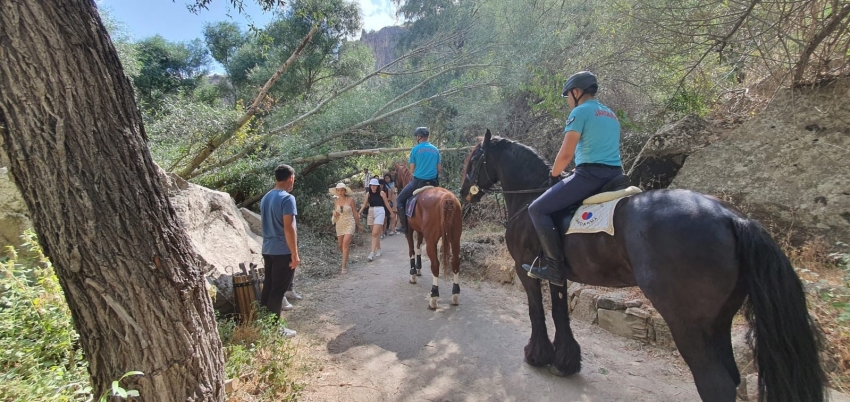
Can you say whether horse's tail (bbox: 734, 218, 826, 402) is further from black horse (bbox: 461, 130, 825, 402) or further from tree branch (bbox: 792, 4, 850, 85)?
tree branch (bbox: 792, 4, 850, 85)

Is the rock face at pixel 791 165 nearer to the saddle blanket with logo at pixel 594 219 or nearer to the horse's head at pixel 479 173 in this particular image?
the horse's head at pixel 479 173

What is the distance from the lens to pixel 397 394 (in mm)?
3463

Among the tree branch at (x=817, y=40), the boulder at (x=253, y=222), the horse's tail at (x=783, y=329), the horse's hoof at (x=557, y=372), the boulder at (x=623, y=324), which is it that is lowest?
the horse's hoof at (x=557, y=372)

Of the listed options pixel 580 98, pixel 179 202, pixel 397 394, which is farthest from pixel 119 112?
pixel 179 202

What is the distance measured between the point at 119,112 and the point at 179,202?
3864 mm

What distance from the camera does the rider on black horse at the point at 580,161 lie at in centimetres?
327

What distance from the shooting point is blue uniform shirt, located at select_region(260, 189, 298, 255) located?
453 cm

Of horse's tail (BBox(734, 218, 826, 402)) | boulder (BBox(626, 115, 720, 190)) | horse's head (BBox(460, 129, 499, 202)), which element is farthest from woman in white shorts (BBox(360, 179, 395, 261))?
horse's tail (BBox(734, 218, 826, 402))

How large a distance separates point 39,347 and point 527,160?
4.51 meters

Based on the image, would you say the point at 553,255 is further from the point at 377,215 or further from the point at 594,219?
the point at 377,215

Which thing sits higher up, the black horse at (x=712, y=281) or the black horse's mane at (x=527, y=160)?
the black horse's mane at (x=527, y=160)

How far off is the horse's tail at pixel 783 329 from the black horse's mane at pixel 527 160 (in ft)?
6.96

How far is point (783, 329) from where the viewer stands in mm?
2168

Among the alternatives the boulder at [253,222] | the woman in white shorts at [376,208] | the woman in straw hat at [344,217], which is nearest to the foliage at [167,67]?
the boulder at [253,222]
